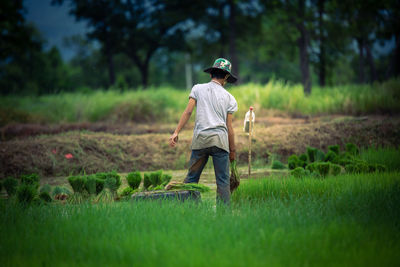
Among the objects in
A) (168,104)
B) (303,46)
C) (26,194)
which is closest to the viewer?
(26,194)

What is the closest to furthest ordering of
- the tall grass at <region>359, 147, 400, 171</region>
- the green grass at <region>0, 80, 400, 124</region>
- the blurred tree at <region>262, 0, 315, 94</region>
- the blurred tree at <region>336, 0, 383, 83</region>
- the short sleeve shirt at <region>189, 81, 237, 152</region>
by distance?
the short sleeve shirt at <region>189, 81, 237, 152</region>
the tall grass at <region>359, 147, 400, 171</region>
the green grass at <region>0, 80, 400, 124</region>
the blurred tree at <region>336, 0, 383, 83</region>
the blurred tree at <region>262, 0, 315, 94</region>

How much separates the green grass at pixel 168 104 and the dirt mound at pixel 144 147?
2358 millimetres

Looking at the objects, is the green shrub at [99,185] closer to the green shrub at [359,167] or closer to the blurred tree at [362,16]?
the green shrub at [359,167]

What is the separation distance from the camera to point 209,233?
11.8 feet

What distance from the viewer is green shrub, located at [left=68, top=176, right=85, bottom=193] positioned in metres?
5.75

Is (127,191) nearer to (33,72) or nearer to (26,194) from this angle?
(26,194)

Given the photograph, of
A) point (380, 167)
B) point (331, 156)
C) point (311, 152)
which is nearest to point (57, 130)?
point (311, 152)

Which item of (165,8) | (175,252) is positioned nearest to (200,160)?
(175,252)

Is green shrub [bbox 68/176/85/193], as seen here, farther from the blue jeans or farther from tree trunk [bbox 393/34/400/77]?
tree trunk [bbox 393/34/400/77]

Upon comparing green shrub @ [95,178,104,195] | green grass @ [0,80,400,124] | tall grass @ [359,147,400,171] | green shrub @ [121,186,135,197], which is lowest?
green shrub @ [121,186,135,197]

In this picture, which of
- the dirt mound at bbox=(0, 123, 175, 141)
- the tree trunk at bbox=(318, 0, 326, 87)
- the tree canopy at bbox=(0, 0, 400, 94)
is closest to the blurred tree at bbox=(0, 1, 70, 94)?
the tree canopy at bbox=(0, 0, 400, 94)

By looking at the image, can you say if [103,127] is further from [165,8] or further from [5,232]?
[165,8]

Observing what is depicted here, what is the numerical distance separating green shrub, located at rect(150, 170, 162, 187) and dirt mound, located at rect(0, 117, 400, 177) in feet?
6.62

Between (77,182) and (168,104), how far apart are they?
10.8m
